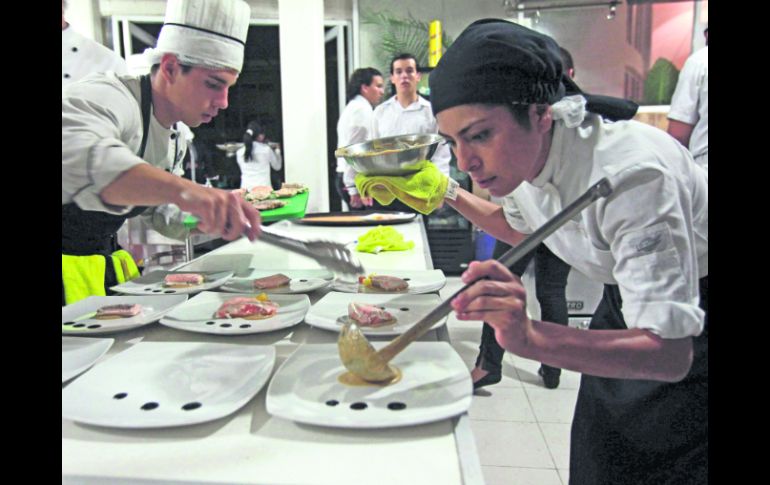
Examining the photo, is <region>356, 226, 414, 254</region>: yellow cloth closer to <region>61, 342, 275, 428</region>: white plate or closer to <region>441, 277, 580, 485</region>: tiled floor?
<region>441, 277, 580, 485</region>: tiled floor

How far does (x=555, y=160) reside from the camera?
2.09ft

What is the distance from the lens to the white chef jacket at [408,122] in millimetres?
720

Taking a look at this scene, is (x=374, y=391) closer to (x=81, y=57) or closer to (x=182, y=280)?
(x=81, y=57)

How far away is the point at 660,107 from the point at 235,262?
1.06 m

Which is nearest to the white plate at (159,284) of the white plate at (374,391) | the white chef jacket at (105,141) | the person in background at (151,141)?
the person in background at (151,141)

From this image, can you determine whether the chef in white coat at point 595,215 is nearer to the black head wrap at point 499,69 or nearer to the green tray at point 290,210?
the black head wrap at point 499,69

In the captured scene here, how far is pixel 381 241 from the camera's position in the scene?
149cm

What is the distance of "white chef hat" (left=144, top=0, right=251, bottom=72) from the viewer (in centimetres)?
67

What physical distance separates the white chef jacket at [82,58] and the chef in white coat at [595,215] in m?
0.43

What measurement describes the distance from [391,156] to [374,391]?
0.35 meters

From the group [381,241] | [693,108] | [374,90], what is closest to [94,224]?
[374,90]

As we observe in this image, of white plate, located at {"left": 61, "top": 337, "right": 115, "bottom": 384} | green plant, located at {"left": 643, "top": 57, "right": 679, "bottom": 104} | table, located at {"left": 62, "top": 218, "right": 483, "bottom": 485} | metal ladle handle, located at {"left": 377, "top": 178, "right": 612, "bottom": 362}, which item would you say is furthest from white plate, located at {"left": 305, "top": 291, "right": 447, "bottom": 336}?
green plant, located at {"left": 643, "top": 57, "right": 679, "bottom": 104}

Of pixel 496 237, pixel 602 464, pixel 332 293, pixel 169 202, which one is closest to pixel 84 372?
pixel 169 202
